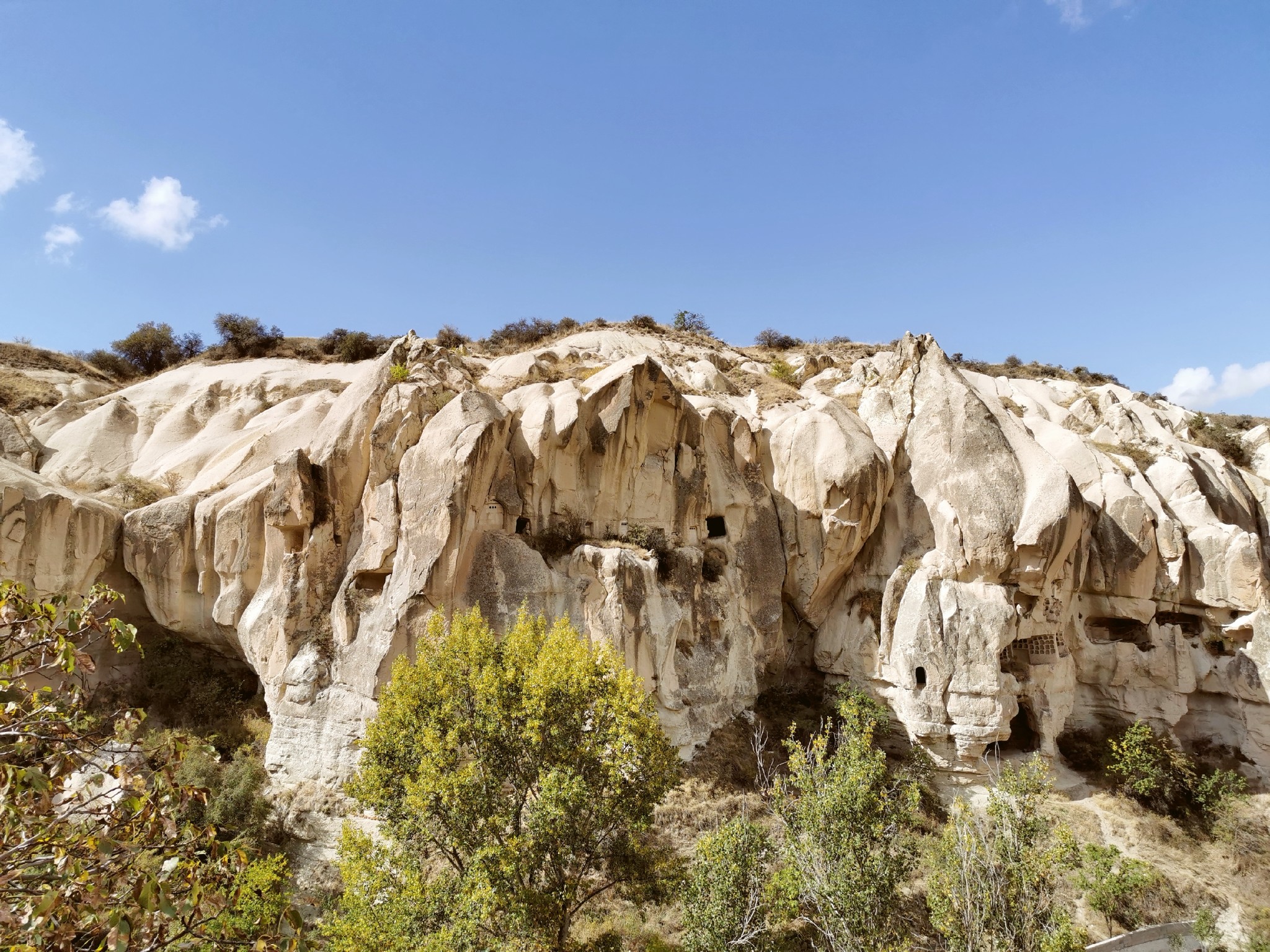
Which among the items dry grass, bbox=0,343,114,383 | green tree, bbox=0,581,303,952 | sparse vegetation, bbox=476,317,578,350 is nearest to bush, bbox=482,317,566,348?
sparse vegetation, bbox=476,317,578,350

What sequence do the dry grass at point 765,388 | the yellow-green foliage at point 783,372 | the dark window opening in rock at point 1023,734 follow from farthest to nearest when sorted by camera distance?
the yellow-green foliage at point 783,372 < the dry grass at point 765,388 < the dark window opening in rock at point 1023,734

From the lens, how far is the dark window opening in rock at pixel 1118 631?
1972 cm

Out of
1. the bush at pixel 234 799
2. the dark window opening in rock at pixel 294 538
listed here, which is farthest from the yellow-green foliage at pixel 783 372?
the bush at pixel 234 799

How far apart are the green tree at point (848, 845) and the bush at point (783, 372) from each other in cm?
2003

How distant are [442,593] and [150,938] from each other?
1152 centimetres

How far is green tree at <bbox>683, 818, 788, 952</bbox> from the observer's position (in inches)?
380

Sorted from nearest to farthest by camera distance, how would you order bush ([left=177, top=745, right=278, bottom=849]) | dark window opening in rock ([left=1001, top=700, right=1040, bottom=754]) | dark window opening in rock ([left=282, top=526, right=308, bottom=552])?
bush ([left=177, top=745, right=278, bottom=849]) → dark window opening in rock ([left=282, top=526, right=308, bottom=552]) → dark window opening in rock ([left=1001, top=700, right=1040, bottom=754])

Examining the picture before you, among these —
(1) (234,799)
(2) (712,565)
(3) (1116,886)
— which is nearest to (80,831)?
(1) (234,799)

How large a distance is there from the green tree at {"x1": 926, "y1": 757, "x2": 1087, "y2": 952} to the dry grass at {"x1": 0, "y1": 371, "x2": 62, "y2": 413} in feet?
96.4

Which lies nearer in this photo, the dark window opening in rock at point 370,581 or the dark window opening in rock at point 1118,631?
the dark window opening in rock at point 370,581

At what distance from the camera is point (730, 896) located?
9906 millimetres

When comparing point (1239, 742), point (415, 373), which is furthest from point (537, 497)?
point (1239, 742)

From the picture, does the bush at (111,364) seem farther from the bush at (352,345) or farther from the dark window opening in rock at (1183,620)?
the dark window opening in rock at (1183,620)

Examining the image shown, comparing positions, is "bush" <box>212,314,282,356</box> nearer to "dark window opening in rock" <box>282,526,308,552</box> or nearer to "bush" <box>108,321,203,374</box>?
"bush" <box>108,321,203,374</box>
